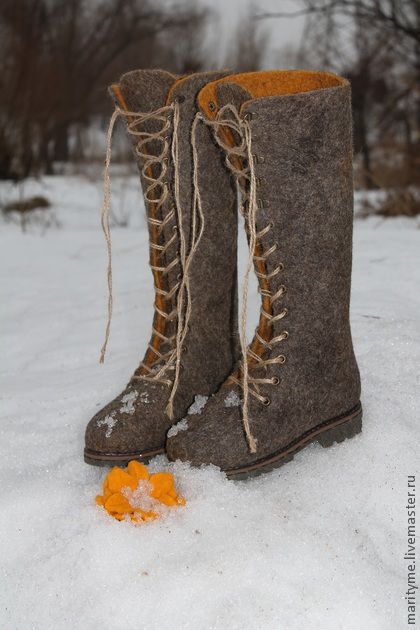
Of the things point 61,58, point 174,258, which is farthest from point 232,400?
point 61,58

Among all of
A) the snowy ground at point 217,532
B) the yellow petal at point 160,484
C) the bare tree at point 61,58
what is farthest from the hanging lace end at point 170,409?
the bare tree at point 61,58

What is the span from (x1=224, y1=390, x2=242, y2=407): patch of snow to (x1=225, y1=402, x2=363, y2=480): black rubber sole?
12 cm

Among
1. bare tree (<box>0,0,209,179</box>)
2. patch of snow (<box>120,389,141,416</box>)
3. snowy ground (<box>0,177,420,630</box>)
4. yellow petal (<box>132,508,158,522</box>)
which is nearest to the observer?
snowy ground (<box>0,177,420,630</box>)

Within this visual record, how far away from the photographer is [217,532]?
1186 millimetres

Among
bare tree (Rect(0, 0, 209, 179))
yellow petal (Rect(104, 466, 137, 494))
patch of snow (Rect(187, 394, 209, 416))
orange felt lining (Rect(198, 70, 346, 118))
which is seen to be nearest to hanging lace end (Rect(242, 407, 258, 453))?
patch of snow (Rect(187, 394, 209, 416))

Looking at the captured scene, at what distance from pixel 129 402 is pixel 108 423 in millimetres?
69

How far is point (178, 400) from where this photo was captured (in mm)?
1479

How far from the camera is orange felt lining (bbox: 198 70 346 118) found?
1.34 m

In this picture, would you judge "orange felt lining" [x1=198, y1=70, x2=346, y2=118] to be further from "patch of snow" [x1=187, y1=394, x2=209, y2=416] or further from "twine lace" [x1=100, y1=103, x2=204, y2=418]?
"patch of snow" [x1=187, y1=394, x2=209, y2=416]

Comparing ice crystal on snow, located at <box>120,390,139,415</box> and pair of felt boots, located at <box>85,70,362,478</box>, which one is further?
ice crystal on snow, located at <box>120,390,139,415</box>

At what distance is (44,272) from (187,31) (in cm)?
1784

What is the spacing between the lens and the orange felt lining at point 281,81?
134 centimetres

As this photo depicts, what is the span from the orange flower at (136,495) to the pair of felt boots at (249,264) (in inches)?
4.0

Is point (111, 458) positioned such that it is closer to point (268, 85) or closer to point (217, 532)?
point (217, 532)
